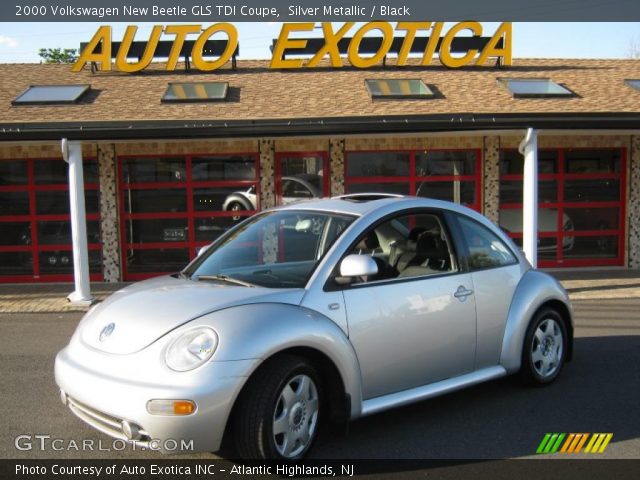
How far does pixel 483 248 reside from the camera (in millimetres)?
5078

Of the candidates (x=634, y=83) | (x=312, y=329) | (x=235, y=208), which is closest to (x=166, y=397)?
(x=312, y=329)

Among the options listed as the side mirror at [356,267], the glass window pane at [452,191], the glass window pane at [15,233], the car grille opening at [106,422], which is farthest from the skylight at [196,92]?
the car grille opening at [106,422]

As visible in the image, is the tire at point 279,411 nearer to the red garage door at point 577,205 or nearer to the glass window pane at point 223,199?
the glass window pane at point 223,199

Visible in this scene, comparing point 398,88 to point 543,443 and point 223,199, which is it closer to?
point 223,199

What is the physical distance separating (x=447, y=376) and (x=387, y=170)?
27.7 feet

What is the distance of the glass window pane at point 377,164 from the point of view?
12609 mm

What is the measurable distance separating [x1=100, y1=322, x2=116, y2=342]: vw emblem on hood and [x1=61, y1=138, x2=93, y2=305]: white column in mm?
6558

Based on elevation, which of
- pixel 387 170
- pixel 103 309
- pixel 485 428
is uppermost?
pixel 387 170

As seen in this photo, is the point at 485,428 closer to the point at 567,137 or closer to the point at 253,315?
the point at 253,315

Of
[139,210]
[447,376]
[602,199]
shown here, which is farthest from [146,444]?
[602,199]

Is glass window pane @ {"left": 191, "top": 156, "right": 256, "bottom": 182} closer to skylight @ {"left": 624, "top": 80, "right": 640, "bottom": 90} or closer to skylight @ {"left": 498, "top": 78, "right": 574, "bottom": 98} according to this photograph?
skylight @ {"left": 498, "top": 78, "right": 574, "bottom": 98}

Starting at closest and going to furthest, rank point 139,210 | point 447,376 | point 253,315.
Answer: point 253,315 < point 447,376 < point 139,210

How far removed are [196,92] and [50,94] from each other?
9.42 ft

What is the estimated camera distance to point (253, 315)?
370 centimetres
